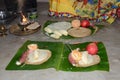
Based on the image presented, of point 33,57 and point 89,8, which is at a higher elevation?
point 89,8

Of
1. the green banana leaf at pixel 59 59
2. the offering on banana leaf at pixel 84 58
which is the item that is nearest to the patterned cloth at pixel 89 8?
the green banana leaf at pixel 59 59

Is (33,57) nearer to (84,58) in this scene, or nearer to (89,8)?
(84,58)

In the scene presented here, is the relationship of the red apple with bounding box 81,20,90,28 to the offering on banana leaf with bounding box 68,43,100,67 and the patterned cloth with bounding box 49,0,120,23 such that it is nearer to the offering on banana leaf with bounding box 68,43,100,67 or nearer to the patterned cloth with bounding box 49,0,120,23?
the patterned cloth with bounding box 49,0,120,23

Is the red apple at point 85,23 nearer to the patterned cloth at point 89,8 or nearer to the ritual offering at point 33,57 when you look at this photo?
the patterned cloth at point 89,8

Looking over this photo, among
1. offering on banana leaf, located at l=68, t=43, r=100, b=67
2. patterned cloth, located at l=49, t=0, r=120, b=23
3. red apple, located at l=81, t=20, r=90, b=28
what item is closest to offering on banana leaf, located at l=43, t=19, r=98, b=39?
red apple, located at l=81, t=20, r=90, b=28

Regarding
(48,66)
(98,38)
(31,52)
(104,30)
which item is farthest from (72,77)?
(104,30)

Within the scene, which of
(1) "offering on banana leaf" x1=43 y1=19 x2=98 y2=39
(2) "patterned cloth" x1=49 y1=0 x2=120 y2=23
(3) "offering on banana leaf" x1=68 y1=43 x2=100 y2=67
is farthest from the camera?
(2) "patterned cloth" x1=49 y1=0 x2=120 y2=23

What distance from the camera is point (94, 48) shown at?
804mm

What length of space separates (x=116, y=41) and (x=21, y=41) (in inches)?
18.0

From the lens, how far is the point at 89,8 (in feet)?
3.81

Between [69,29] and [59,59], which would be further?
[69,29]

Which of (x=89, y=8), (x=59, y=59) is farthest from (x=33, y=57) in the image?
(x=89, y=8)

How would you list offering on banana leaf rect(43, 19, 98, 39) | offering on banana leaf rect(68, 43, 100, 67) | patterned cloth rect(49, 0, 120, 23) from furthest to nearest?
patterned cloth rect(49, 0, 120, 23) < offering on banana leaf rect(43, 19, 98, 39) < offering on banana leaf rect(68, 43, 100, 67)

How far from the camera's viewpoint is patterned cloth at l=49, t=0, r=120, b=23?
1.15 meters
